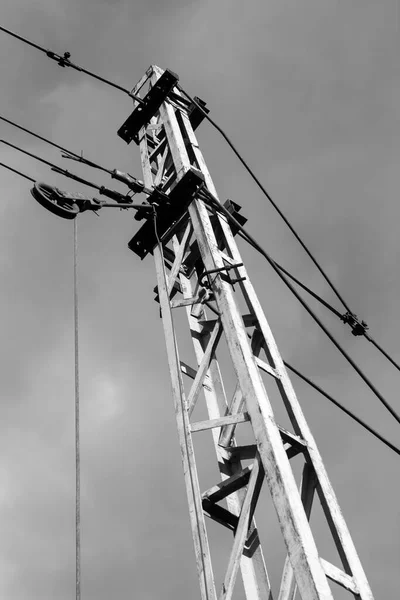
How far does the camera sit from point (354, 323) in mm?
8195

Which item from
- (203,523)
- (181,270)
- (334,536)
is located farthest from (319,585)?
(181,270)

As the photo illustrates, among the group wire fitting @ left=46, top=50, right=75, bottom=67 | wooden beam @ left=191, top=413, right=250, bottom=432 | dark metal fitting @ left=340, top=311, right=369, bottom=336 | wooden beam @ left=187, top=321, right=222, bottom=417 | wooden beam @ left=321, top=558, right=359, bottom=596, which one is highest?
wire fitting @ left=46, top=50, right=75, bottom=67

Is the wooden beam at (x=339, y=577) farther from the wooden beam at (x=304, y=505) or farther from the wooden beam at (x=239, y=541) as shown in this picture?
the wooden beam at (x=239, y=541)

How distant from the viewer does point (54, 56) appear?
28.6ft

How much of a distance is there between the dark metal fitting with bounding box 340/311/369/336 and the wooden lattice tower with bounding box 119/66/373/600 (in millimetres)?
2162

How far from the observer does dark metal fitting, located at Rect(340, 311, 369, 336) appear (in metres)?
8.17

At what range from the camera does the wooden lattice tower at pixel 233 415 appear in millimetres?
4281

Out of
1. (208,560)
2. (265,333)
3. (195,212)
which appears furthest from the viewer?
(195,212)

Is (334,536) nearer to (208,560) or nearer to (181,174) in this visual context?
(208,560)

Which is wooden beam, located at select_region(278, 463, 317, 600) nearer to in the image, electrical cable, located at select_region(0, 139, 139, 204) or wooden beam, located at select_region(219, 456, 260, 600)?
wooden beam, located at select_region(219, 456, 260, 600)

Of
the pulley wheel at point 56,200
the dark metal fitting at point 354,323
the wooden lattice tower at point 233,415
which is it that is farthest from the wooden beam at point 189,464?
the dark metal fitting at point 354,323

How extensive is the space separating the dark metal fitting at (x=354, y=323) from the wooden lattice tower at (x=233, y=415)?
2.16 m

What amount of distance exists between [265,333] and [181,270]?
4.56ft

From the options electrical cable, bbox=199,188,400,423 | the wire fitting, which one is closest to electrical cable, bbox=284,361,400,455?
electrical cable, bbox=199,188,400,423
